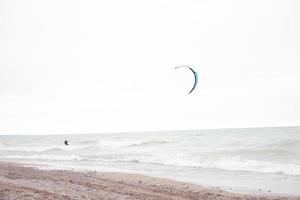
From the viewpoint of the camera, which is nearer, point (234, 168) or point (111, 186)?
point (111, 186)

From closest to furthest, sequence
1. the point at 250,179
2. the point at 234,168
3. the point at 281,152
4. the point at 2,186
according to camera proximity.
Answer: the point at 2,186
the point at 250,179
the point at 234,168
the point at 281,152

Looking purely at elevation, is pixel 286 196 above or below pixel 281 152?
below

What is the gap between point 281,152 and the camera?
27.2 metres

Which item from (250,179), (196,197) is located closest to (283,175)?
(250,179)

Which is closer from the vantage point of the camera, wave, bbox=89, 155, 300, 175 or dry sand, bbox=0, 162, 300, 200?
dry sand, bbox=0, 162, 300, 200

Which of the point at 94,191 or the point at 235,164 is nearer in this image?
the point at 94,191

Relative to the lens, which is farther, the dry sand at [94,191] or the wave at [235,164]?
the wave at [235,164]

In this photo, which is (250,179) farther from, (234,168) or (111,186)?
(111,186)

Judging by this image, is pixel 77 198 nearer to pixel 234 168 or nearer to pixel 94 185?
pixel 94 185

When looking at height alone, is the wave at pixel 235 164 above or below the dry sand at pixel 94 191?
above

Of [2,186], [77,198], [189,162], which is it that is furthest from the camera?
[189,162]

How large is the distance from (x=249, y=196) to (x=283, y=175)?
691 cm

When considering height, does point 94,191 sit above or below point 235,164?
below

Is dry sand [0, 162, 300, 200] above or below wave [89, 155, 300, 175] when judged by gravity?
below
